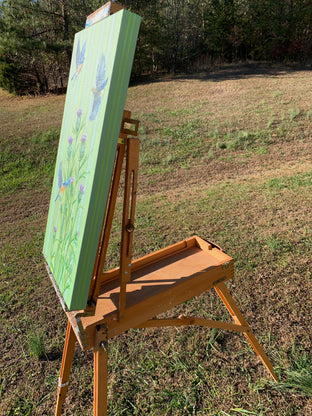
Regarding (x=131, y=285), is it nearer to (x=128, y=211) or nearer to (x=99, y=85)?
(x=128, y=211)

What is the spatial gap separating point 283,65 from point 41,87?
1289 cm

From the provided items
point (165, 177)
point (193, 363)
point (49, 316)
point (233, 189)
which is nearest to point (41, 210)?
point (165, 177)

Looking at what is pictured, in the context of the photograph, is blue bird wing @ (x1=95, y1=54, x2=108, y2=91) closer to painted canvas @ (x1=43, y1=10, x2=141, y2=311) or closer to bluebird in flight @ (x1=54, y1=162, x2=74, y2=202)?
painted canvas @ (x1=43, y1=10, x2=141, y2=311)

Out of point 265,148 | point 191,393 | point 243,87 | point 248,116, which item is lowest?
point 191,393

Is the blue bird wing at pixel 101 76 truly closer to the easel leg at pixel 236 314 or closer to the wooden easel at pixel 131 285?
the wooden easel at pixel 131 285

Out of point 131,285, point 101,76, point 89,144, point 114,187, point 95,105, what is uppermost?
point 101,76

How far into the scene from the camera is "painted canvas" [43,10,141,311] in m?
1.11

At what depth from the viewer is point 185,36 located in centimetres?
1762

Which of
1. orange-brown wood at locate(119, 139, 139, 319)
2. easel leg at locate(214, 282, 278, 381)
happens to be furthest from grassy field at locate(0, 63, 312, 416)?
orange-brown wood at locate(119, 139, 139, 319)

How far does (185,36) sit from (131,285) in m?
19.2

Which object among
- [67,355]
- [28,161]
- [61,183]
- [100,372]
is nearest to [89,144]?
[61,183]

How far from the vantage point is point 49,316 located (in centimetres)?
306

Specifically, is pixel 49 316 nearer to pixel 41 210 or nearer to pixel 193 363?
pixel 193 363

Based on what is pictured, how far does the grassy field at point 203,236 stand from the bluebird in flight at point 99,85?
2066 mm
